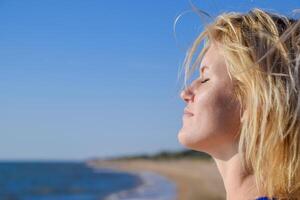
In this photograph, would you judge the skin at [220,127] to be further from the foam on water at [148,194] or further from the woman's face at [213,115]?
the foam on water at [148,194]

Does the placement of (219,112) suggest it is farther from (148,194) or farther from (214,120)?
(148,194)

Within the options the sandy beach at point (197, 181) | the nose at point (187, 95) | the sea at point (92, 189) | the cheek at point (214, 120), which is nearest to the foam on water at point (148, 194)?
the sea at point (92, 189)

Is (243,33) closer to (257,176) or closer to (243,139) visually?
(243,139)

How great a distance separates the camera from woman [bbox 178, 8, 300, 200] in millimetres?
2129

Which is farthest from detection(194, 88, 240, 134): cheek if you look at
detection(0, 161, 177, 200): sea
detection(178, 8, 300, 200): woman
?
detection(0, 161, 177, 200): sea

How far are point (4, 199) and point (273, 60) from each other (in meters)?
33.2

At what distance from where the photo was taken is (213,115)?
2.23 m

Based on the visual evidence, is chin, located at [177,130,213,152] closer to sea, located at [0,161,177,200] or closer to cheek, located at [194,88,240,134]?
cheek, located at [194,88,240,134]

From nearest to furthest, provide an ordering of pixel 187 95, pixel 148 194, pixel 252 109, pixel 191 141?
pixel 252 109 → pixel 191 141 → pixel 187 95 → pixel 148 194

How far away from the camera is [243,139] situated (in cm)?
219

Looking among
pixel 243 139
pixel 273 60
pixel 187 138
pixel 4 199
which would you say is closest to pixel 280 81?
pixel 273 60

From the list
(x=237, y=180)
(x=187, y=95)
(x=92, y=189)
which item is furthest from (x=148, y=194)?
(x=237, y=180)

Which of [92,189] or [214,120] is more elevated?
[214,120]

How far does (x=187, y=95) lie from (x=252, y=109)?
322mm
